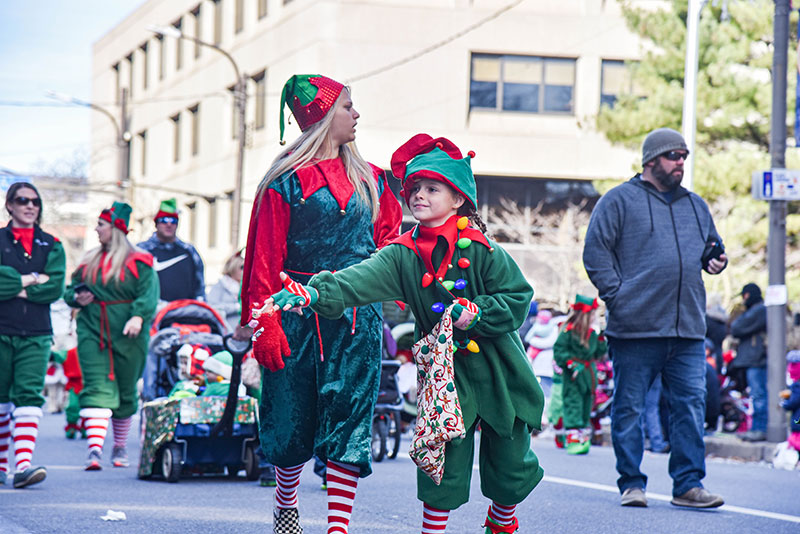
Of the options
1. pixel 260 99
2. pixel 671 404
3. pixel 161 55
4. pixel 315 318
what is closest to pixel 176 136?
pixel 161 55

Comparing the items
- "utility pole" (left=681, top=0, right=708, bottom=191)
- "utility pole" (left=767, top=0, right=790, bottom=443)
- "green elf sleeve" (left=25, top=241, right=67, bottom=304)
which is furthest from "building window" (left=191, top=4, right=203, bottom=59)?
"green elf sleeve" (left=25, top=241, right=67, bottom=304)

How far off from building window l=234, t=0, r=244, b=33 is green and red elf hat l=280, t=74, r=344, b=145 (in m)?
35.4

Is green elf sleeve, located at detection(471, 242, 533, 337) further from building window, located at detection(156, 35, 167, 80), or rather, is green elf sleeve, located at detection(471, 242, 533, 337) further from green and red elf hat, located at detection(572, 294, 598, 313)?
building window, located at detection(156, 35, 167, 80)

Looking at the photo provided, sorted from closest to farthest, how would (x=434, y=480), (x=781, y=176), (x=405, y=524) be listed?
(x=434, y=480)
(x=405, y=524)
(x=781, y=176)

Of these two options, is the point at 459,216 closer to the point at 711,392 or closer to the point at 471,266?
the point at 471,266

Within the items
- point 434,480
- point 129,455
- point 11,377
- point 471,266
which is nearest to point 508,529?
point 434,480

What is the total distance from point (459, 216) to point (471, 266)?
0.26m

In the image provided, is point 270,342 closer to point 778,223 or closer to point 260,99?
point 778,223

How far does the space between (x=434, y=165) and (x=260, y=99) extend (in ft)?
109

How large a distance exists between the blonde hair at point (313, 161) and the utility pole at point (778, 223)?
30.0ft

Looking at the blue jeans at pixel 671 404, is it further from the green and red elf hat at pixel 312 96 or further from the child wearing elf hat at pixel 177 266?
the child wearing elf hat at pixel 177 266

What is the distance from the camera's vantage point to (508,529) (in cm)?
492

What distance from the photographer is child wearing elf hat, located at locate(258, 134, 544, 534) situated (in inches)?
186

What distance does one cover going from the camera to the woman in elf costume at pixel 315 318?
5.09 meters
